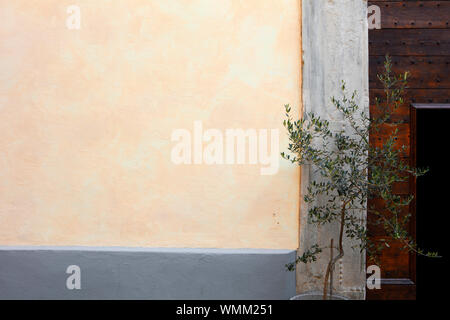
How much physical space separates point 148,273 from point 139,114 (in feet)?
4.85

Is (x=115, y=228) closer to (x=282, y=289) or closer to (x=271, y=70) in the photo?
(x=282, y=289)

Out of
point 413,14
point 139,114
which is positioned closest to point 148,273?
point 139,114

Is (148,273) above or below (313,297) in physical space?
above

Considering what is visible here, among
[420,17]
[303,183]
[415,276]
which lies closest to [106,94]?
[303,183]

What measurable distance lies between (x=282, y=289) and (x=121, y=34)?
279 cm

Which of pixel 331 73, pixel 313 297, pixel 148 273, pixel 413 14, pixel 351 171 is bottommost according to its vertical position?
pixel 313 297

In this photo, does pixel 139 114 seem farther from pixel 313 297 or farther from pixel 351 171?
pixel 313 297

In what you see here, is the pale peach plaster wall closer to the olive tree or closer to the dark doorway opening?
the olive tree

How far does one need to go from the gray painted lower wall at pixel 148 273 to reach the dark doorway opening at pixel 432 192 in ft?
4.18

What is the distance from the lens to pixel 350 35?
3596 mm

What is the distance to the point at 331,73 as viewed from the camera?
141 inches

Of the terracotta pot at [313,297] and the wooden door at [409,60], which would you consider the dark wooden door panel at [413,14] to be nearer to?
the wooden door at [409,60]

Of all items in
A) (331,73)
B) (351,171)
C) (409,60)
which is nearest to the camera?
(351,171)

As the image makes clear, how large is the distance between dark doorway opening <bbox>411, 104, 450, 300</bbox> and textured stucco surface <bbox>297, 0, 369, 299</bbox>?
0.61m
